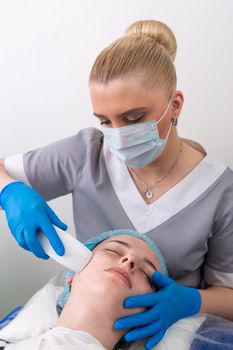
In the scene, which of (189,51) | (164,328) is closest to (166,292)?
(164,328)

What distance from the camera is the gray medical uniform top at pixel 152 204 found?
1317 millimetres

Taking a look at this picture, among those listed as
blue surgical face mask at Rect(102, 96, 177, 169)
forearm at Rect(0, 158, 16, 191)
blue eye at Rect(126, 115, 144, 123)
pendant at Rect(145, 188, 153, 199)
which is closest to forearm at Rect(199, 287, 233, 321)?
pendant at Rect(145, 188, 153, 199)

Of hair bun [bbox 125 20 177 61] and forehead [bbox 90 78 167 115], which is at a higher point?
hair bun [bbox 125 20 177 61]

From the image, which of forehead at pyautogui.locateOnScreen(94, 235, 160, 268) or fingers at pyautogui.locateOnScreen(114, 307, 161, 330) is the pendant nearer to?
forehead at pyautogui.locateOnScreen(94, 235, 160, 268)

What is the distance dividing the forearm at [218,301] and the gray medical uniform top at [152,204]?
39 millimetres

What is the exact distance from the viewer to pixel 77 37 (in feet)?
5.45

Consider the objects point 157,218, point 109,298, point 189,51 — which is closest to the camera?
point 109,298

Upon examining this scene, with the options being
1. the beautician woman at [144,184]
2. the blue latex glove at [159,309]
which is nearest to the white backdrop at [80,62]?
the beautician woman at [144,184]

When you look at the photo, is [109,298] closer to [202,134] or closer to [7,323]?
[7,323]

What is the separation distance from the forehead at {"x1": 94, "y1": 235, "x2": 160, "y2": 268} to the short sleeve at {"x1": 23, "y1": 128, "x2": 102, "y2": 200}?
0.80 ft

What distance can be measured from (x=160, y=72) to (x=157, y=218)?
0.43 metres

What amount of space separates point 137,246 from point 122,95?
1.37 feet

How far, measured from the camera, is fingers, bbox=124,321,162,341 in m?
1.11

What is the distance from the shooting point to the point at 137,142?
1192 millimetres
